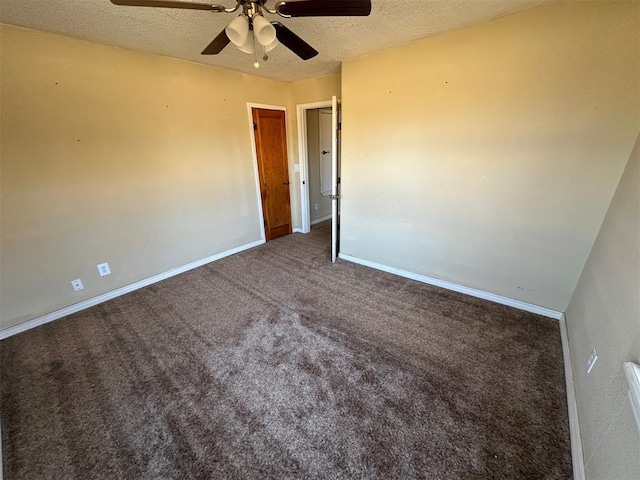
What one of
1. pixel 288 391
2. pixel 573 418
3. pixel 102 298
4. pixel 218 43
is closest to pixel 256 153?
pixel 218 43

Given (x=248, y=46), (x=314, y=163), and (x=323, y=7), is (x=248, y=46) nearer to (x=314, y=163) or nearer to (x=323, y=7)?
(x=323, y=7)

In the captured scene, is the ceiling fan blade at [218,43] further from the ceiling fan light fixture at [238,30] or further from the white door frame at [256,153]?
the white door frame at [256,153]

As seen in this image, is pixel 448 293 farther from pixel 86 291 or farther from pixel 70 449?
pixel 86 291

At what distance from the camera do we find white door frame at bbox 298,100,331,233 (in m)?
3.94

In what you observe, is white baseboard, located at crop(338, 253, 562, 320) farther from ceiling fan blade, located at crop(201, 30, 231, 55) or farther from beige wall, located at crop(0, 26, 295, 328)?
ceiling fan blade, located at crop(201, 30, 231, 55)

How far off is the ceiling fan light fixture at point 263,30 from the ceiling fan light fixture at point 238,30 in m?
0.05

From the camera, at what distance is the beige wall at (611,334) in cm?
102

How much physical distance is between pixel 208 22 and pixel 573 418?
355 centimetres

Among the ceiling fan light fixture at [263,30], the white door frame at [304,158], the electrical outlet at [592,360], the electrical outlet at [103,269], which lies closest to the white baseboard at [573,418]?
the electrical outlet at [592,360]

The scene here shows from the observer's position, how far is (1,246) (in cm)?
210

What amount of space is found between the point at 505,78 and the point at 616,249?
147 centimetres

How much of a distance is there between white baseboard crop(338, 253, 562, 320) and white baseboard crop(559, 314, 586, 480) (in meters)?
0.31

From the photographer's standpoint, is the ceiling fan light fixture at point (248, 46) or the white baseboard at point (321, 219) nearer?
the ceiling fan light fixture at point (248, 46)

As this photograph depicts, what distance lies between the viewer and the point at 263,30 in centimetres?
146
